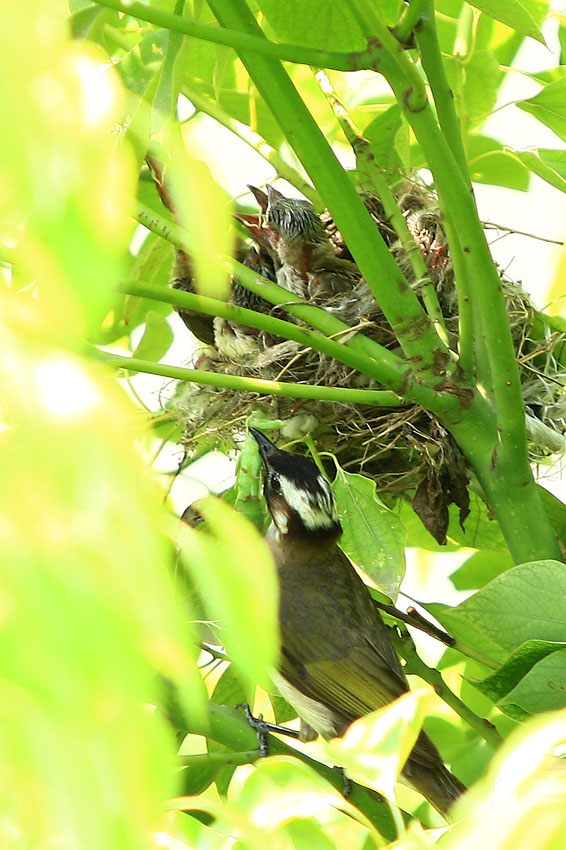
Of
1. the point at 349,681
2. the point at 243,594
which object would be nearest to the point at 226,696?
the point at 349,681

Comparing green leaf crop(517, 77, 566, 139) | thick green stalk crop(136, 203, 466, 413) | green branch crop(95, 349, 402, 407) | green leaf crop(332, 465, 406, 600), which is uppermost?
green leaf crop(517, 77, 566, 139)

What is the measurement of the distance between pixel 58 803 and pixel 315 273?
1875 millimetres

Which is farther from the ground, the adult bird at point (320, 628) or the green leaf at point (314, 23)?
the green leaf at point (314, 23)

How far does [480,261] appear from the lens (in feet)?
3.80

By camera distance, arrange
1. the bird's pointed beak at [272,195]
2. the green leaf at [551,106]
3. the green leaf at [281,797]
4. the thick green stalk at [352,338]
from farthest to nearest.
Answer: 1. the bird's pointed beak at [272,195]
2. the green leaf at [551,106]
3. the thick green stalk at [352,338]
4. the green leaf at [281,797]

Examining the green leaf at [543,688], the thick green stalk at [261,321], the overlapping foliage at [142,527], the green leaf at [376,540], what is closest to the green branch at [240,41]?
the overlapping foliage at [142,527]

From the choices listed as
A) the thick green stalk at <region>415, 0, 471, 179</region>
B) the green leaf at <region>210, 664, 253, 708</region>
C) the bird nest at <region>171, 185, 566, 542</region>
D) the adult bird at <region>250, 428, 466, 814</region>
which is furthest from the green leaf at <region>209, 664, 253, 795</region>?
the thick green stalk at <region>415, 0, 471, 179</region>

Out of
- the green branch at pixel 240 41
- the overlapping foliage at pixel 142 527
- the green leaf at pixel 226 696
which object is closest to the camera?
the overlapping foliage at pixel 142 527

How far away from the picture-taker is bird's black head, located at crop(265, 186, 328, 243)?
2139 mm

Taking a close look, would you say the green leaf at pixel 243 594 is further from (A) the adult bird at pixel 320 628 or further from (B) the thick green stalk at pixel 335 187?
(A) the adult bird at pixel 320 628

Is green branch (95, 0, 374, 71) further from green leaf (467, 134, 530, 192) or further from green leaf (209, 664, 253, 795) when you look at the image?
green leaf (209, 664, 253, 795)

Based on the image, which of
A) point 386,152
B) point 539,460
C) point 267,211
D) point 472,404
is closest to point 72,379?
point 472,404

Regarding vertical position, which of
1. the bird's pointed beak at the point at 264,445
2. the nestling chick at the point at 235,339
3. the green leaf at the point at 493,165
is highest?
the green leaf at the point at 493,165

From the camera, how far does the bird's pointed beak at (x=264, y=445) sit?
177cm
